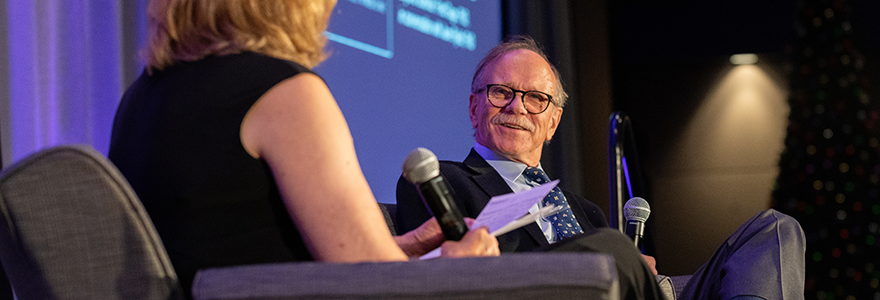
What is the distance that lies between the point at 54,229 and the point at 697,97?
582cm

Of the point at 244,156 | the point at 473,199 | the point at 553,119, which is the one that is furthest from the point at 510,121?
the point at 244,156

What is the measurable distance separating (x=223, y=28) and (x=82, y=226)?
0.32 meters

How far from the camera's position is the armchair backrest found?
0.81m

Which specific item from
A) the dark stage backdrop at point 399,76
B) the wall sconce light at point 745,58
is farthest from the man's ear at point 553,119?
the wall sconce light at point 745,58

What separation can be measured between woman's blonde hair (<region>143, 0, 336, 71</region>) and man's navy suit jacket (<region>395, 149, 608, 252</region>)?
30.5 inches

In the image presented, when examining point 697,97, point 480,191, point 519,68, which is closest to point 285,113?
point 480,191

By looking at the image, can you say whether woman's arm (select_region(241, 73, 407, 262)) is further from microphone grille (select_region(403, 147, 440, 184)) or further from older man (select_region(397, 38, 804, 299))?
older man (select_region(397, 38, 804, 299))

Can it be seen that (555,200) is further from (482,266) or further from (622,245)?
(482,266)

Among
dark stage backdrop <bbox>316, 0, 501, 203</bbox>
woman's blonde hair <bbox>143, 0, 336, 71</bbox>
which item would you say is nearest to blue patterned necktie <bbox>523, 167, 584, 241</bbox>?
woman's blonde hair <bbox>143, 0, 336, 71</bbox>

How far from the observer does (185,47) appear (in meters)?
0.97

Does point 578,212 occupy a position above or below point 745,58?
below

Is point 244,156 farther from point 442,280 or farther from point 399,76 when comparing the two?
point 399,76

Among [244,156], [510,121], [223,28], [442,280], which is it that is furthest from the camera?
[510,121]

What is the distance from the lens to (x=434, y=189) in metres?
0.88
